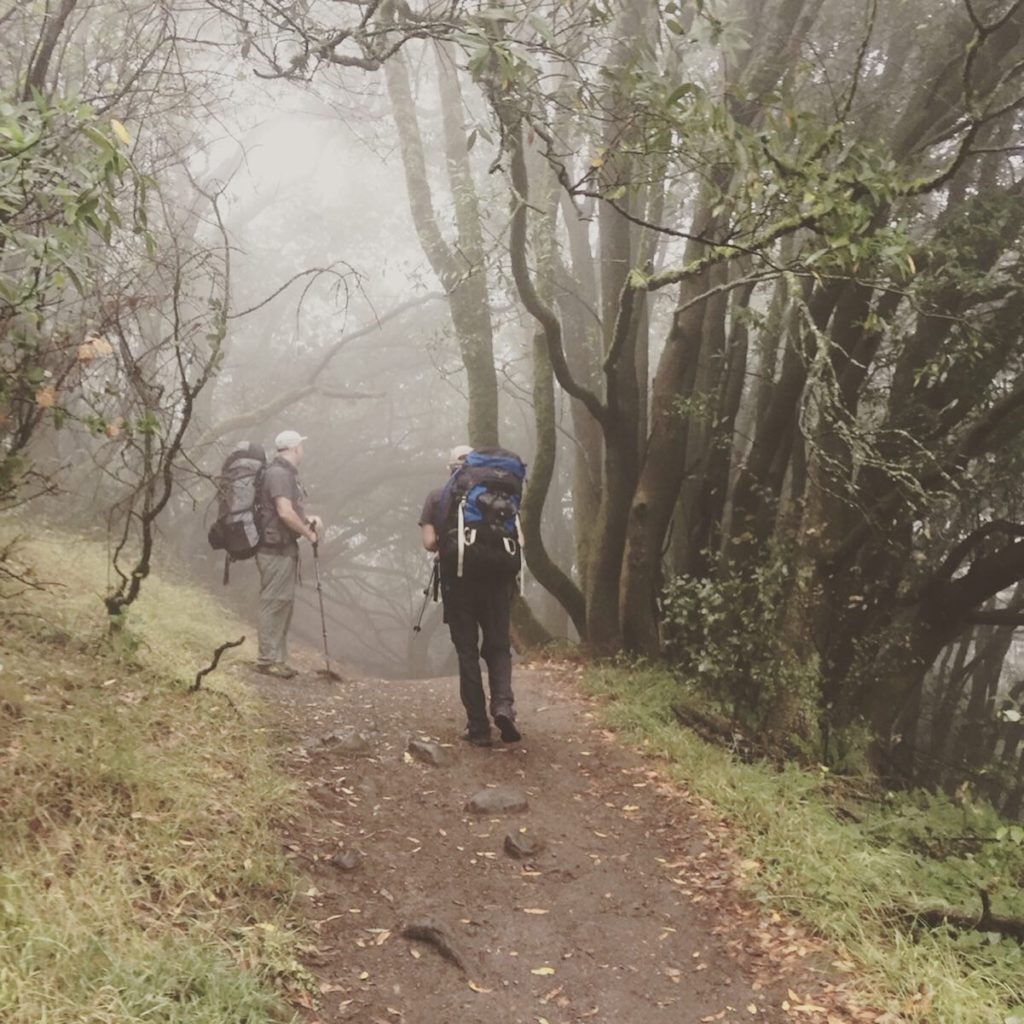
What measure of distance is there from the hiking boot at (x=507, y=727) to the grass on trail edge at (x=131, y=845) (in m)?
1.60

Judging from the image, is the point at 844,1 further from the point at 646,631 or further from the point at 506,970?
the point at 506,970

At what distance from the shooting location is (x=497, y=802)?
192 inches

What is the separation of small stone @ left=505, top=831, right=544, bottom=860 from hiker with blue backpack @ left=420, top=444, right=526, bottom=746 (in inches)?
52.7

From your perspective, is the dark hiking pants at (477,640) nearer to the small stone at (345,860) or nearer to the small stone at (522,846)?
the small stone at (522,846)

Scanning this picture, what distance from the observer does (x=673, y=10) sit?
3773mm

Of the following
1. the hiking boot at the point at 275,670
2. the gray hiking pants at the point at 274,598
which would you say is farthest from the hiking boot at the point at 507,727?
the gray hiking pants at the point at 274,598

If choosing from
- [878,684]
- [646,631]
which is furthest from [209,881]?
[878,684]

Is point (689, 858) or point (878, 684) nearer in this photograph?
point (689, 858)

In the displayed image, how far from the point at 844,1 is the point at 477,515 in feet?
24.2

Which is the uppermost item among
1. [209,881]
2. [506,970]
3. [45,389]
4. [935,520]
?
[45,389]

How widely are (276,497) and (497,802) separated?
11.4ft

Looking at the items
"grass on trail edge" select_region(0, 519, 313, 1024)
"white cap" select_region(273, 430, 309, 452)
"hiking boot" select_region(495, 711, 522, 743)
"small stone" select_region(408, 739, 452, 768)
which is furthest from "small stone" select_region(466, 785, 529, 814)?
"white cap" select_region(273, 430, 309, 452)

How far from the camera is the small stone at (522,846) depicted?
438cm

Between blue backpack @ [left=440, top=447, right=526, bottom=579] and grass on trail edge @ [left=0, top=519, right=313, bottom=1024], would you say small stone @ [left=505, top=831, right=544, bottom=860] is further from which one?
blue backpack @ [left=440, top=447, right=526, bottom=579]
